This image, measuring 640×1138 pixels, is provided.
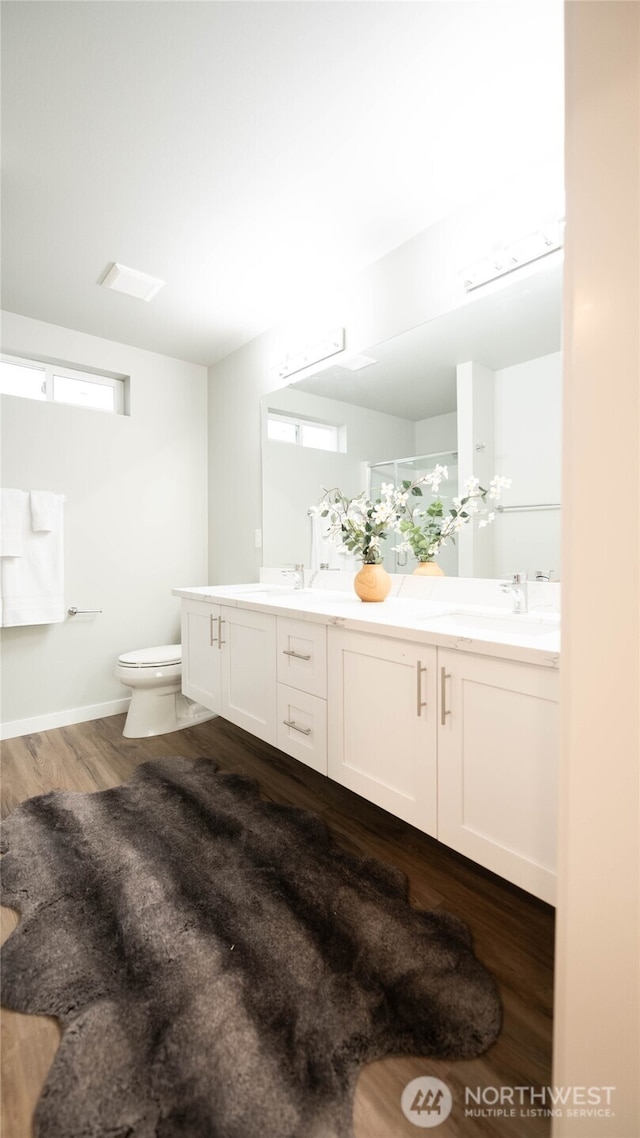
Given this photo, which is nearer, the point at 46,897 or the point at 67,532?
the point at 46,897

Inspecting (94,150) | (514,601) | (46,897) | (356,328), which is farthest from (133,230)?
(46,897)

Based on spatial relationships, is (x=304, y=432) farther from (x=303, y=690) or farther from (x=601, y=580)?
(x=601, y=580)

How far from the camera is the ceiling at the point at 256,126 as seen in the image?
50.9 inches

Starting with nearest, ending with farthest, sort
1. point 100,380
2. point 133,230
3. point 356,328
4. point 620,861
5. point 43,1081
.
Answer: point 620,861, point 43,1081, point 133,230, point 356,328, point 100,380

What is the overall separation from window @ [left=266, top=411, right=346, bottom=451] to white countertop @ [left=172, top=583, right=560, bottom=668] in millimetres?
820

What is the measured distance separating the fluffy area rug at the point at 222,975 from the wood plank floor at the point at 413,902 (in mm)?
39

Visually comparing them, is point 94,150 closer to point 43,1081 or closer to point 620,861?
point 620,861

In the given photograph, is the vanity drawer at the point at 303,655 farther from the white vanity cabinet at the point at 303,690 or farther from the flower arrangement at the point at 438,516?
the flower arrangement at the point at 438,516

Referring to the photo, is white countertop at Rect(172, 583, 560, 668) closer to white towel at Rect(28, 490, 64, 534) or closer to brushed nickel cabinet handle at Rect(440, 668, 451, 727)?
brushed nickel cabinet handle at Rect(440, 668, 451, 727)

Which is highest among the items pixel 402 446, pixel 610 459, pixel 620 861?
pixel 402 446

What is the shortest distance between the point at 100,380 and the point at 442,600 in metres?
2.63

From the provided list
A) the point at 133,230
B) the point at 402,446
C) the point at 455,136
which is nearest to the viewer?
the point at 455,136

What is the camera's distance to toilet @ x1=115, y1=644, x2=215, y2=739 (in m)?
2.70

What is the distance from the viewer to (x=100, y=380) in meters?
3.19
